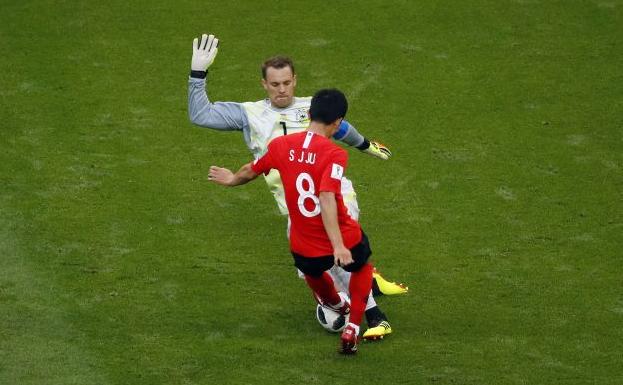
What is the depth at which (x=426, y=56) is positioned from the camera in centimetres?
1434

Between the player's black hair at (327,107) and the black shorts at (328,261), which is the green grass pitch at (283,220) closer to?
the black shorts at (328,261)

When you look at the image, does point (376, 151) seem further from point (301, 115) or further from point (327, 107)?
point (327, 107)

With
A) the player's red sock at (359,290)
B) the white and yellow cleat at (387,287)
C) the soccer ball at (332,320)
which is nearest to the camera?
the player's red sock at (359,290)

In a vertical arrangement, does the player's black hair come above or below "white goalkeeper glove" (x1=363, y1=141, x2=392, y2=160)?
above

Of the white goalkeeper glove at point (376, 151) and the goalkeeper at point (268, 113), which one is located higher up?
the goalkeeper at point (268, 113)

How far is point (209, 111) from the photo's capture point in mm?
9633

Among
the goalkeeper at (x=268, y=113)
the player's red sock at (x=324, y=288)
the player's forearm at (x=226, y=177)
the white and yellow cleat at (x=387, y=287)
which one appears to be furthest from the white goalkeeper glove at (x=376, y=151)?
the player's forearm at (x=226, y=177)

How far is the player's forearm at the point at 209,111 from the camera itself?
376 inches

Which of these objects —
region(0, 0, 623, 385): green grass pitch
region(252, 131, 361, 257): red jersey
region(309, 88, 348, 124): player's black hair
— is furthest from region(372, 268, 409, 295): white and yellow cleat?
region(309, 88, 348, 124): player's black hair

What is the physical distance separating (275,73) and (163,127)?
367 centimetres

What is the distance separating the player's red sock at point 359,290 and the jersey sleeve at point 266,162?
0.96m

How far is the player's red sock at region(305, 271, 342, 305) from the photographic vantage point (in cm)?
911

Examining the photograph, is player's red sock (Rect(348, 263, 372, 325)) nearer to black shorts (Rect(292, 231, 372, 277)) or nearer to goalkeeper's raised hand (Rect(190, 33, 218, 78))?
black shorts (Rect(292, 231, 372, 277))

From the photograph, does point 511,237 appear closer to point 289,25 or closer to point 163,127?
point 163,127
